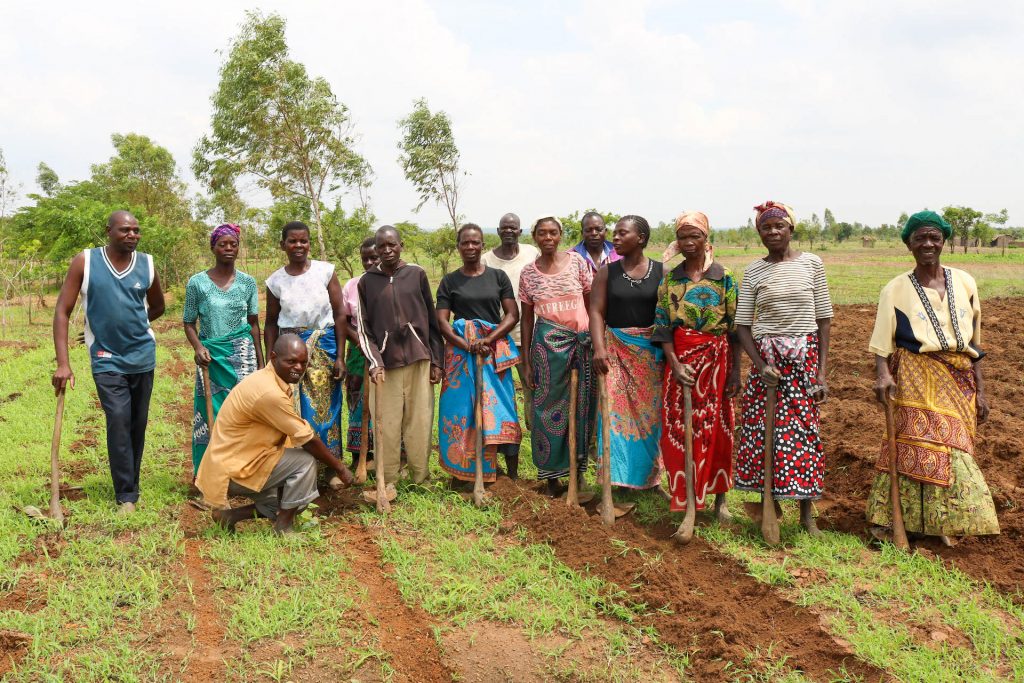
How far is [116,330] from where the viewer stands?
4.59m

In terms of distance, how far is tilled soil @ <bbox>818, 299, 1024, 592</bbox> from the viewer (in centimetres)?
401

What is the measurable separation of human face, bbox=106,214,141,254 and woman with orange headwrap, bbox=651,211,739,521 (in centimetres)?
320

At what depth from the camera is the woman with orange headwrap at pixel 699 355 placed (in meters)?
4.25

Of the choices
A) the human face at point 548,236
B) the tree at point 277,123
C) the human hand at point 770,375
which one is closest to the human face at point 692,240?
the human hand at point 770,375

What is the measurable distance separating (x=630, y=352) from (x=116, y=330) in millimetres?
3159

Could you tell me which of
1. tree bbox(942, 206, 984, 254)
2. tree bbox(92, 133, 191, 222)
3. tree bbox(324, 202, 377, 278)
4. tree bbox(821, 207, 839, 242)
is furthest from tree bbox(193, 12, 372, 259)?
tree bbox(821, 207, 839, 242)

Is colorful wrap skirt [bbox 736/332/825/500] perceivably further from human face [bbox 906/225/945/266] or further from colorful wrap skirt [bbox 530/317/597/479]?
colorful wrap skirt [bbox 530/317/597/479]

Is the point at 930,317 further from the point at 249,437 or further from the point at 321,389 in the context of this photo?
the point at 249,437

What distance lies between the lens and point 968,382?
4.08m

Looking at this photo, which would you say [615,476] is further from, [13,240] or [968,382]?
[13,240]

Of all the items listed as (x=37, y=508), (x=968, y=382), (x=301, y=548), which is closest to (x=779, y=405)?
(x=968, y=382)

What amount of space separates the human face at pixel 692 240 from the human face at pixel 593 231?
5.03ft

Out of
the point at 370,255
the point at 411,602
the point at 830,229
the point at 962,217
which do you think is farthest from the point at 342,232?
the point at 830,229

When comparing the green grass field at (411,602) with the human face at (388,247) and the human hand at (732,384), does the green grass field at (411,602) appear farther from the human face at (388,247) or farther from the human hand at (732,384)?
the human face at (388,247)
